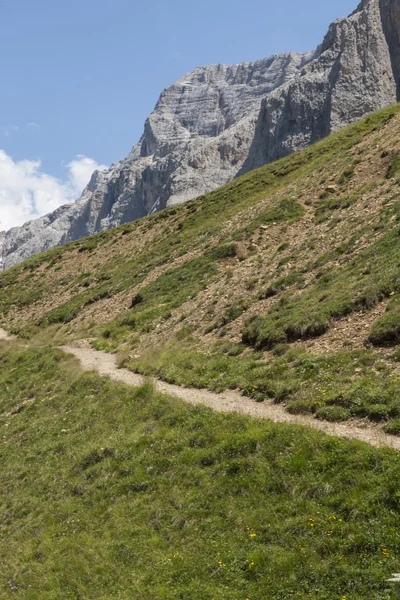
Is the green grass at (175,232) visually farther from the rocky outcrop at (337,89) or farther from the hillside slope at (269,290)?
the rocky outcrop at (337,89)

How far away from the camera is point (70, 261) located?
61812mm

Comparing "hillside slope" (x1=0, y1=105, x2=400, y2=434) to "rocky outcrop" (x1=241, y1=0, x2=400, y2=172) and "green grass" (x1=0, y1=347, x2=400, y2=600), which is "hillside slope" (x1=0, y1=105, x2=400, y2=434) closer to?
"green grass" (x1=0, y1=347, x2=400, y2=600)

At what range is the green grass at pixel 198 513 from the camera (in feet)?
30.3

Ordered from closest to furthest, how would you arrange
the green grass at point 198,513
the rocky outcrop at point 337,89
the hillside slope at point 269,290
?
the green grass at point 198,513, the hillside slope at point 269,290, the rocky outcrop at point 337,89

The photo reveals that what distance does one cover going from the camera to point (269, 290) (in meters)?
26.2

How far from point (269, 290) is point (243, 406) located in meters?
10.9

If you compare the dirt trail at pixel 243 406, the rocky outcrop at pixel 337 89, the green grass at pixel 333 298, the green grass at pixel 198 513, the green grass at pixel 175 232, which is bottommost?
the green grass at pixel 198 513

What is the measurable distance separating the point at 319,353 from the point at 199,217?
124ft

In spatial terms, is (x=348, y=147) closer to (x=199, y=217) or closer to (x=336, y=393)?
(x=199, y=217)

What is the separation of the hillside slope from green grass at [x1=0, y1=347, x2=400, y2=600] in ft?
7.65

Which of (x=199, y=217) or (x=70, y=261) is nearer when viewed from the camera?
(x=199, y=217)

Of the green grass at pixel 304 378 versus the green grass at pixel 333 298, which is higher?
the green grass at pixel 333 298

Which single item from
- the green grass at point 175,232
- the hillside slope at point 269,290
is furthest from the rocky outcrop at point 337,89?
the hillside slope at point 269,290

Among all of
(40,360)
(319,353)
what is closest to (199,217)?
(40,360)
